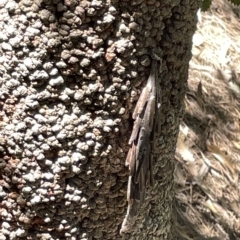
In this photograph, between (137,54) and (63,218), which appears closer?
(137,54)

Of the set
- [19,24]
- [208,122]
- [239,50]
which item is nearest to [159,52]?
[19,24]

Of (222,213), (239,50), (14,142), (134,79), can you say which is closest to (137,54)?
(134,79)

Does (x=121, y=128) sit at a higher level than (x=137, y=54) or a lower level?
lower

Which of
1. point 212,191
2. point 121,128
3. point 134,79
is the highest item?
point 134,79

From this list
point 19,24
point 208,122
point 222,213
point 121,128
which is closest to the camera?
point 19,24

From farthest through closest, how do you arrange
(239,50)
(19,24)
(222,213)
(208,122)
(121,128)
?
(239,50)
(208,122)
(222,213)
(121,128)
(19,24)

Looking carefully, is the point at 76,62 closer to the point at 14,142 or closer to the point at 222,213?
the point at 14,142

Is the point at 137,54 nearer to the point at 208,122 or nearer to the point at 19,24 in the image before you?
the point at 19,24
